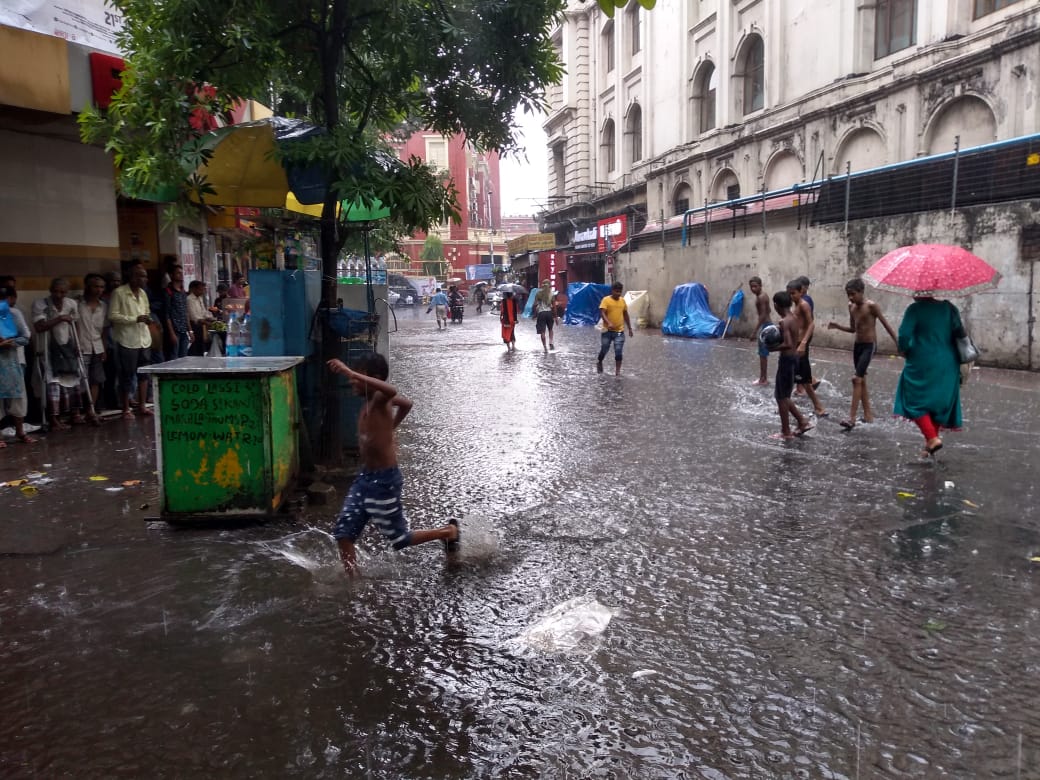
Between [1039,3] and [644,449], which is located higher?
[1039,3]

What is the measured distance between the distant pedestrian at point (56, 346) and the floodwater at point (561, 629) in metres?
1.95

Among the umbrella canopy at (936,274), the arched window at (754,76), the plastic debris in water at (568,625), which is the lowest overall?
the plastic debris in water at (568,625)

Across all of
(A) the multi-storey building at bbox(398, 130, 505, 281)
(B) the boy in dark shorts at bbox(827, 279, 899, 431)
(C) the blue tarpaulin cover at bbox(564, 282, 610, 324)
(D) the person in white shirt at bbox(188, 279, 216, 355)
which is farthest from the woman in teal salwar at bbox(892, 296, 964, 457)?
(A) the multi-storey building at bbox(398, 130, 505, 281)

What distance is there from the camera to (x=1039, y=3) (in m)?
16.5

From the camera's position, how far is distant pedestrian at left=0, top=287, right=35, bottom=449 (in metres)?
8.27

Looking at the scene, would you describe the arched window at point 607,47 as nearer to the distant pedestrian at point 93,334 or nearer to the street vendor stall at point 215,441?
the distant pedestrian at point 93,334

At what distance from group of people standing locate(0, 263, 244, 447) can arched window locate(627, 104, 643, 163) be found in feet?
99.6

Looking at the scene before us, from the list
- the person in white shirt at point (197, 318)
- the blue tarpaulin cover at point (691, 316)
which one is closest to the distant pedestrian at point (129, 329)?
the person in white shirt at point (197, 318)

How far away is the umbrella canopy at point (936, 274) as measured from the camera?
22.9ft

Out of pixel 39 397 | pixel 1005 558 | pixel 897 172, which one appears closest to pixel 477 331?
pixel 897 172

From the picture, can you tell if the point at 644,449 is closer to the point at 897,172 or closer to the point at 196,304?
the point at 196,304

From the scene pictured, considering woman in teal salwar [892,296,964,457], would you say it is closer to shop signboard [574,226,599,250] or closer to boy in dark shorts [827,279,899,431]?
boy in dark shorts [827,279,899,431]

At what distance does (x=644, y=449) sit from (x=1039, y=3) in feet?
49.0

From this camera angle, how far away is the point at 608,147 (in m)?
41.3
